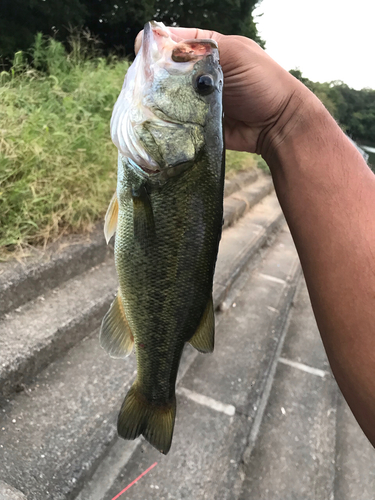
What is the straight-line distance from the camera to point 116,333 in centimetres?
146

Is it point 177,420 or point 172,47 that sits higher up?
point 172,47

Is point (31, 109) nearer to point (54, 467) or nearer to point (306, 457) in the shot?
point (54, 467)

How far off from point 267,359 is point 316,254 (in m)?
1.85

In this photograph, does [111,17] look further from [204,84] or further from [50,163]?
[204,84]

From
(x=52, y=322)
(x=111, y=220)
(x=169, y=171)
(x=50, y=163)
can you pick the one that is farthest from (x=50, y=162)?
(x=169, y=171)

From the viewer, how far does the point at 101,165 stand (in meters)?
3.27

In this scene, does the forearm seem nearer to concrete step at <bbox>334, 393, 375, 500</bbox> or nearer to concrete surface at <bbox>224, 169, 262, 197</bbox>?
concrete step at <bbox>334, 393, 375, 500</bbox>

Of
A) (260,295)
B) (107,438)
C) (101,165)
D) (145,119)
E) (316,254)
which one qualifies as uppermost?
(145,119)

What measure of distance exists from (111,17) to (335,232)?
19.1 ft

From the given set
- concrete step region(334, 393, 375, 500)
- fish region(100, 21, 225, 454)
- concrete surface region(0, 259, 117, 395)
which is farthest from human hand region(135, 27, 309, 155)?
concrete step region(334, 393, 375, 500)

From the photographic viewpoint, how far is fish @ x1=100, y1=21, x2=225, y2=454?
1247mm

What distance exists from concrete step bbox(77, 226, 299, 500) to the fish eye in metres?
1.88

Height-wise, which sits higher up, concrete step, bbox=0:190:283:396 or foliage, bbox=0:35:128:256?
foliage, bbox=0:35:128:256

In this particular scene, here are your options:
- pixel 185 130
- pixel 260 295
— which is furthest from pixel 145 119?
pixel 260 295
